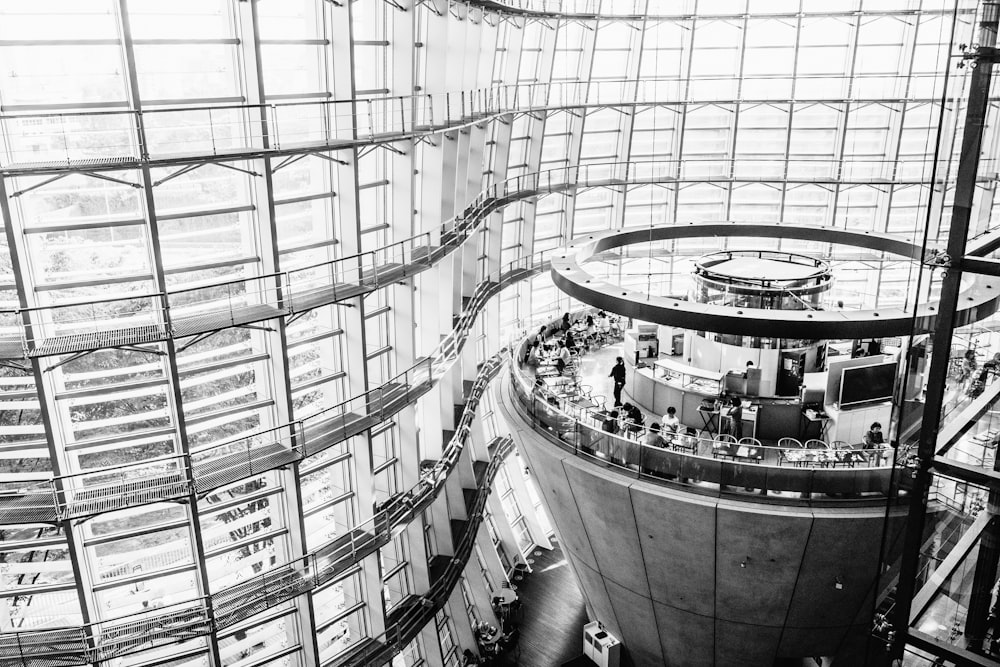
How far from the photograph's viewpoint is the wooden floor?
81.1 ft

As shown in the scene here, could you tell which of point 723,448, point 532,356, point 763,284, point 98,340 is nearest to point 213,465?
point 98,340

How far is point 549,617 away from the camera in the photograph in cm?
2678

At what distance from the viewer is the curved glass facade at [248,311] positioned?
573 inches

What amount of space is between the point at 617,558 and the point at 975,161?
15542 mm

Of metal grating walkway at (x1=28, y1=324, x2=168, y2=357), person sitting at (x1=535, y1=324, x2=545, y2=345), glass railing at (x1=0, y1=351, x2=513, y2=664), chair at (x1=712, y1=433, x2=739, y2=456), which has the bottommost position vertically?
glass railing at (x1=0, y1=351, x2=513, y2=664)

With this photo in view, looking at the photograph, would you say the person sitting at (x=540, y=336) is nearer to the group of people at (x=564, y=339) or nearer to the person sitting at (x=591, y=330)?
the group of people at (x=564, y=339)

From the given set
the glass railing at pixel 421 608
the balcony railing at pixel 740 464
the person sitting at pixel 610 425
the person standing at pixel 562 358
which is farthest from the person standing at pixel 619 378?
the glass railing at pixel 421 608

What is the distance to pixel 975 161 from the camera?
23.9ft

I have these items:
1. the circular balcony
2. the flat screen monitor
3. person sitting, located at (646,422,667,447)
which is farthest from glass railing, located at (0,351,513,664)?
the flat screen monitor

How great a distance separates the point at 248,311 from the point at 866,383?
1541cm

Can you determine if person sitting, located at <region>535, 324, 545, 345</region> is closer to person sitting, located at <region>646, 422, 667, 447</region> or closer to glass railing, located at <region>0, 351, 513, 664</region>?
glass railing, located at <region>0, 351, 513, 664</region>

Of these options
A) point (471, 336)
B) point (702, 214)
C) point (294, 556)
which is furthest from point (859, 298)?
point (294, 556)

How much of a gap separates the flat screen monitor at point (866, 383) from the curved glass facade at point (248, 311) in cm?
312

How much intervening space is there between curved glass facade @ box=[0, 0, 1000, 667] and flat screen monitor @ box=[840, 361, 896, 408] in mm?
3124
